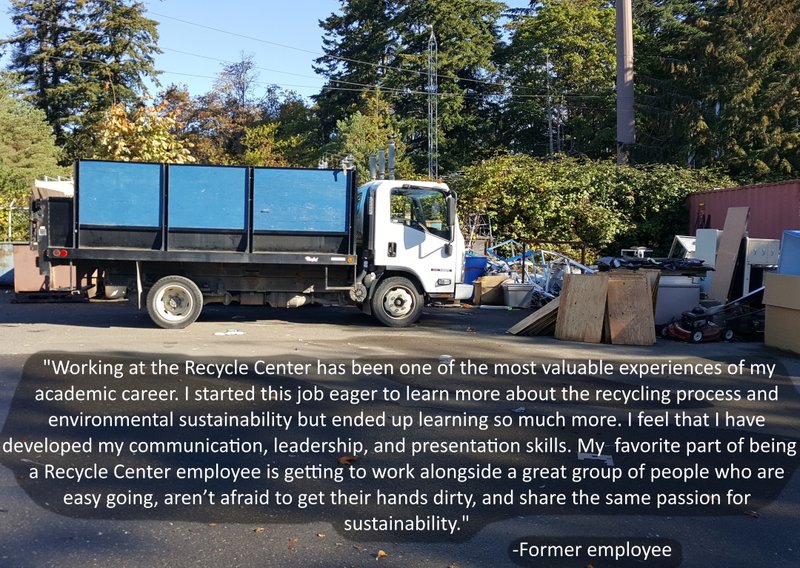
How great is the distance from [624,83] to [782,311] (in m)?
27.1

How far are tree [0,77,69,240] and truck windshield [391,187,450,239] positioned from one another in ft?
102

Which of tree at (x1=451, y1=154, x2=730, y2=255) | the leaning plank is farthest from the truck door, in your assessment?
tree at (x1=451, y1=154, x2=730, y2=255)

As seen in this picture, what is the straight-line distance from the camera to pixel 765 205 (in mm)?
19750

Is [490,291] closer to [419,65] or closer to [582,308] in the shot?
[582,308]

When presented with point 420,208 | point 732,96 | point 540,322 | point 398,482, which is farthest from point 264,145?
point 398,482

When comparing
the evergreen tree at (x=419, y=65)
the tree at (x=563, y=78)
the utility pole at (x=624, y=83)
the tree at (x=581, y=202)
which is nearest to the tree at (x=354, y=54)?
the evergreen tree at (x=419, y=65)

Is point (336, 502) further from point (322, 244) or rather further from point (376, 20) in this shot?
point (376, 20)

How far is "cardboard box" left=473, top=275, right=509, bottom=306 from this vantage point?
18188 millimetres

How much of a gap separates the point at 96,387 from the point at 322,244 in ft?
18.6

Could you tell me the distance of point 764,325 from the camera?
12.8 meters

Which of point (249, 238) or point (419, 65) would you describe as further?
point (419, 65)

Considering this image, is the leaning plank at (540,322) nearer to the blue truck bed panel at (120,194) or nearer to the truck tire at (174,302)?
the truck tire at (174,302)

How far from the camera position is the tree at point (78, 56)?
48906 mm

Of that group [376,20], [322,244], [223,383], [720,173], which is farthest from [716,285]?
[376,20]
